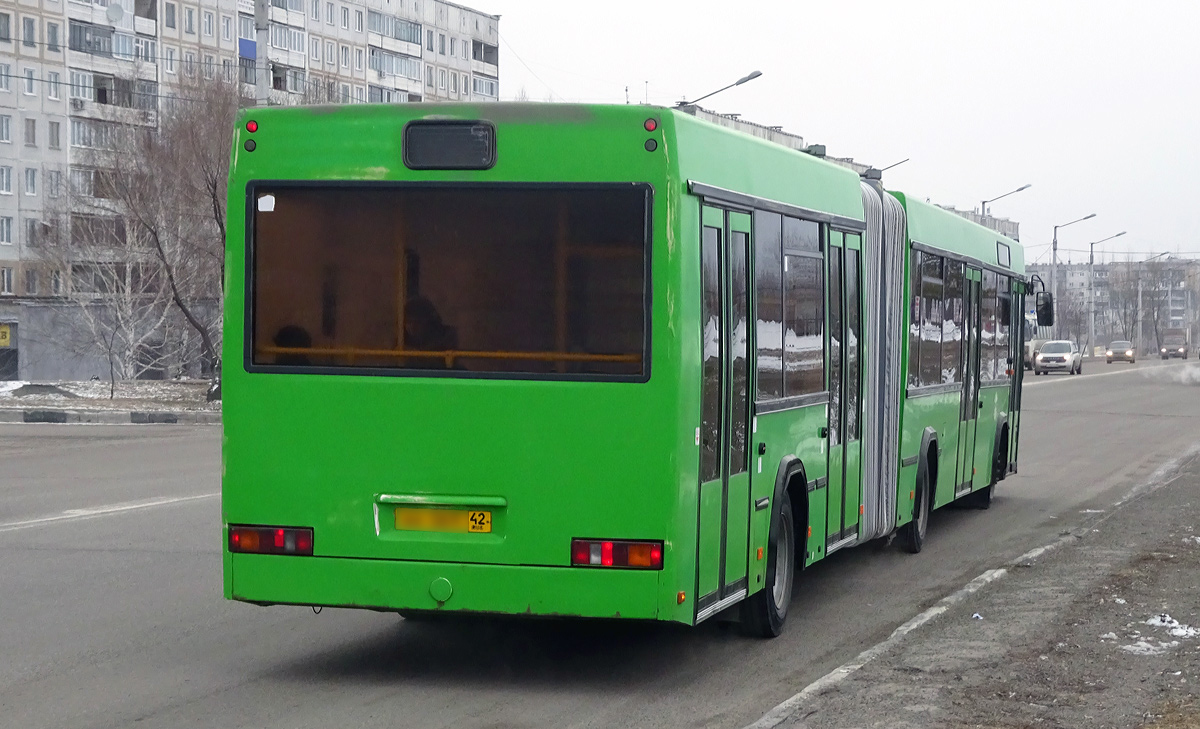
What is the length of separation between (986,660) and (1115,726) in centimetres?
139

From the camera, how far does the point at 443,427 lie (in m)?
7.30

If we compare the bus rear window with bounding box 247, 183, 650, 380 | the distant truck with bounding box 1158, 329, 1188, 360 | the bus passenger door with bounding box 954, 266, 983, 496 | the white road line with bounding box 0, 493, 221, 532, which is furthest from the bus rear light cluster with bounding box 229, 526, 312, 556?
the distant truck with bounding box 1158, 329, 1188, 360

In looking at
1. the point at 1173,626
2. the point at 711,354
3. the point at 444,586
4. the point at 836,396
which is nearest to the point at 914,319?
the point at 836,396

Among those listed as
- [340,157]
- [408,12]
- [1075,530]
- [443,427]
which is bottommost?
[1075,530]

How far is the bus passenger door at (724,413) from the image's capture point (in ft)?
24.6

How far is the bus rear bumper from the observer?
7.16 metres

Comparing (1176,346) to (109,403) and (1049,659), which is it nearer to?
(109,403)

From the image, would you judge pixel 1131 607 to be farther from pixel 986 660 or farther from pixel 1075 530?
pixel 1075 530

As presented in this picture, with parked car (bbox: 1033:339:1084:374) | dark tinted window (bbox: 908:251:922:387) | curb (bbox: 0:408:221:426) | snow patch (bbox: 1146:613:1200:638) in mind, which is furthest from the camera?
parked car (bbox: 1033:339:1084:374)

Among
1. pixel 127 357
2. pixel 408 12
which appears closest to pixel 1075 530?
pixel 127 357

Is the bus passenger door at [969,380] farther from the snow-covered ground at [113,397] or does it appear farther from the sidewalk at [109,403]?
the snow-covered ground at [113,397]

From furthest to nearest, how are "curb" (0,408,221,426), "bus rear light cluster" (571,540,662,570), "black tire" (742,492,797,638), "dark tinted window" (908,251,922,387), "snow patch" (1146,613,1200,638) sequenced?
"curb" (0,408,221,426) < "dark tinted window" (908,251,922,387) < "snow patch" (1146,613,1200,638) < "black tire" (742,492,797,638) < "bus rear light cluster" (571,540,662,570)

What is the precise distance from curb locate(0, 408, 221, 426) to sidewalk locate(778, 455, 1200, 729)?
21418 millimetres

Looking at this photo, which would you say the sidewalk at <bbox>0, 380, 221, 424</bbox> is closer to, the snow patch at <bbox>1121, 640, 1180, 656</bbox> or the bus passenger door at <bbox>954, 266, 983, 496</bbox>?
the bus passenger door at <bbox>954, 266, 983, 496</bbox>
